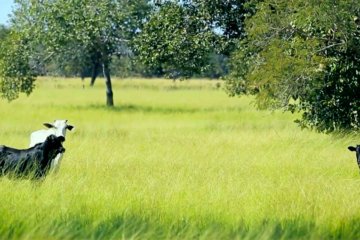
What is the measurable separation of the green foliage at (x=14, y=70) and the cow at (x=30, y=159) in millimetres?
25673

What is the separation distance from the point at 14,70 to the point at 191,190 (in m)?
28.6

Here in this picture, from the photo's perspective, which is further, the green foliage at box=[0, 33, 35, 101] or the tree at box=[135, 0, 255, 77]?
the green foliage at box=[0, 33, 35, 101]

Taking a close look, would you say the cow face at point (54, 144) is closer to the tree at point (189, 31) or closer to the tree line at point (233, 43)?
the tree line at point (233, 43)

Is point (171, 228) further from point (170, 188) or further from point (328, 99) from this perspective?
point (328, 99)

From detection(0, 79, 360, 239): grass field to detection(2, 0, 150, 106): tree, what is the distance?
55.4 ft

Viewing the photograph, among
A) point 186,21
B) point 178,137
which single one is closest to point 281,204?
point 178,137

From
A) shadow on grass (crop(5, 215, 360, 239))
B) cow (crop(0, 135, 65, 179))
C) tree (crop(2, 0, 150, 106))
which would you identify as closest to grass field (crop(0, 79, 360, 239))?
shadow on grass (crop(5, 215, 360, 239))

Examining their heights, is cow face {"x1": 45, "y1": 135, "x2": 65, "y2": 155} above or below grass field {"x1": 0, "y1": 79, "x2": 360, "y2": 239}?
above

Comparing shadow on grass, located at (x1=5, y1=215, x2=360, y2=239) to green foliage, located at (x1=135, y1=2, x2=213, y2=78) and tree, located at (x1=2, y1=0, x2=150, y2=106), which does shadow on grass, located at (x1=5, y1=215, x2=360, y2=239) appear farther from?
tree, located at (x1=2, y1=0, x2=150, y2=106)

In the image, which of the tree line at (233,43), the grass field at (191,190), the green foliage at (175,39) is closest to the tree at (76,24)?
the tree line at (233,43)

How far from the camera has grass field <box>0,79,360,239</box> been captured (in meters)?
9.18

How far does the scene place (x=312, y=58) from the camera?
18516 millimetres

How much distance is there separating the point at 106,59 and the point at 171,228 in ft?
128

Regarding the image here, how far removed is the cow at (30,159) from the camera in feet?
41.2
